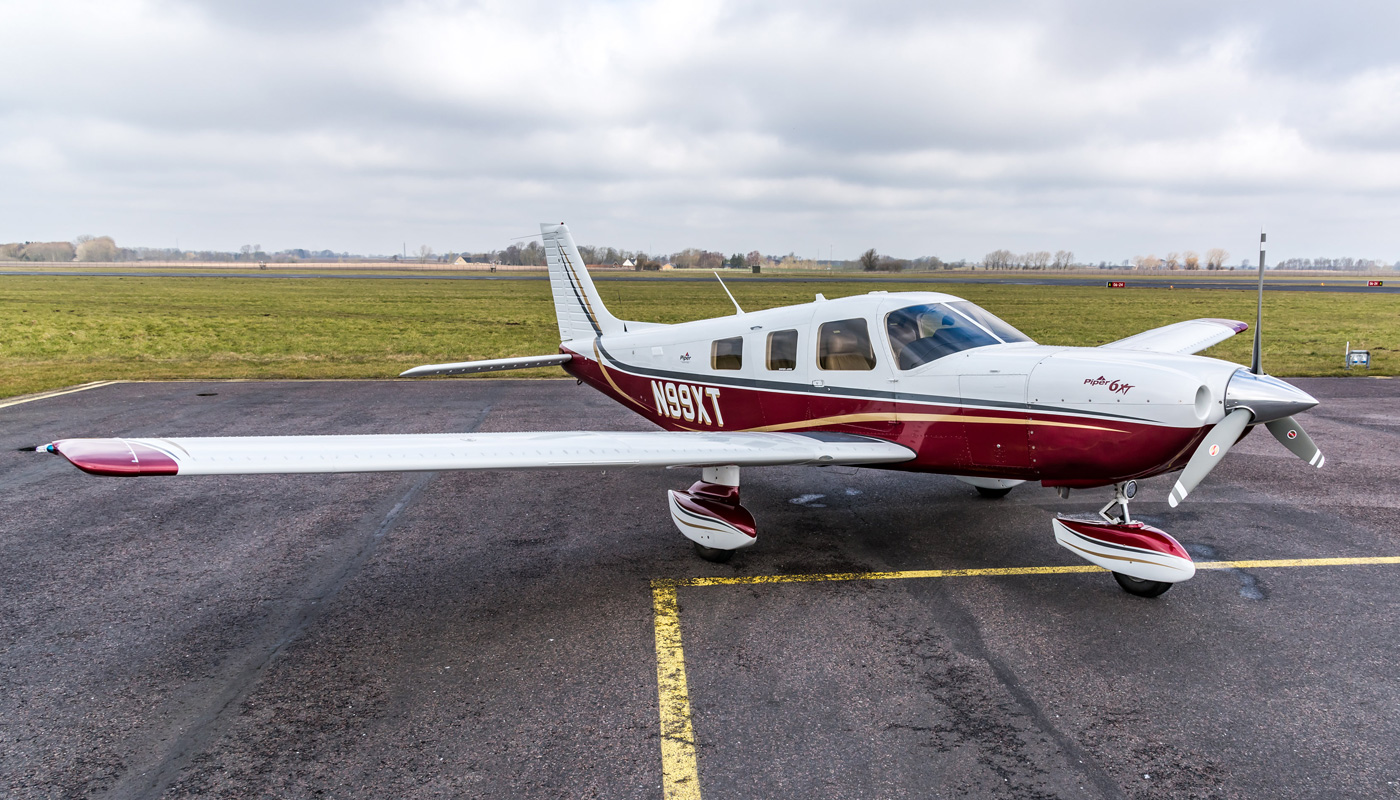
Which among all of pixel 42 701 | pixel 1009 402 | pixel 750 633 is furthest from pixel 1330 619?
pixel 42 701

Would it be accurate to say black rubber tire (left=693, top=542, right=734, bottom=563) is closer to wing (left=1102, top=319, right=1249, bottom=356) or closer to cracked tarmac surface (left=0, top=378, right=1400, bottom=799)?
cracked tarmac surface (left=0, top=378, right=1400, bottom=799)

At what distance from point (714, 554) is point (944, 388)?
7.99 ft

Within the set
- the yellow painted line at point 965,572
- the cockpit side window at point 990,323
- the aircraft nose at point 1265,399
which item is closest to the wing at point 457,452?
the yellow painted line at point 965,572

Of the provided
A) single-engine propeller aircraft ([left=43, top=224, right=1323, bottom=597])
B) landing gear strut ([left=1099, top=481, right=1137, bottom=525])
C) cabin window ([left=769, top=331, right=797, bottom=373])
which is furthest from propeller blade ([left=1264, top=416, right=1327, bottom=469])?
cabin window ([left=769, top=331, right=797, bottom=373])

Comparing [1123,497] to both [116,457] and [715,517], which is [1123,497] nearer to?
[715,517]

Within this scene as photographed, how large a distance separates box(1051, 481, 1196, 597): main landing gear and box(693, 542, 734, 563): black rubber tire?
270 centimetres

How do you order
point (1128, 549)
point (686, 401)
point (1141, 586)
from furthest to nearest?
point (686, 401) → point (1141, 586) → point (1128, 549)

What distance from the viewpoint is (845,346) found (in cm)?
677

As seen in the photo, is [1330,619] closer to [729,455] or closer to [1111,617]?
[1111,617]

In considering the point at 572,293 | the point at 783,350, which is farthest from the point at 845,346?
the point at 572,293

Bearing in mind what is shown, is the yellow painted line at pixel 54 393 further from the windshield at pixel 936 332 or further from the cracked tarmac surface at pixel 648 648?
the windshield at pixel 936 332

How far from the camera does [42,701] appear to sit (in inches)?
168

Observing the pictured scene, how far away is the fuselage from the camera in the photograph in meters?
5.25

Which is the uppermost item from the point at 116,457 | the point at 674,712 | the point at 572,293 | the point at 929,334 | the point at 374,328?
the point at 572,293
